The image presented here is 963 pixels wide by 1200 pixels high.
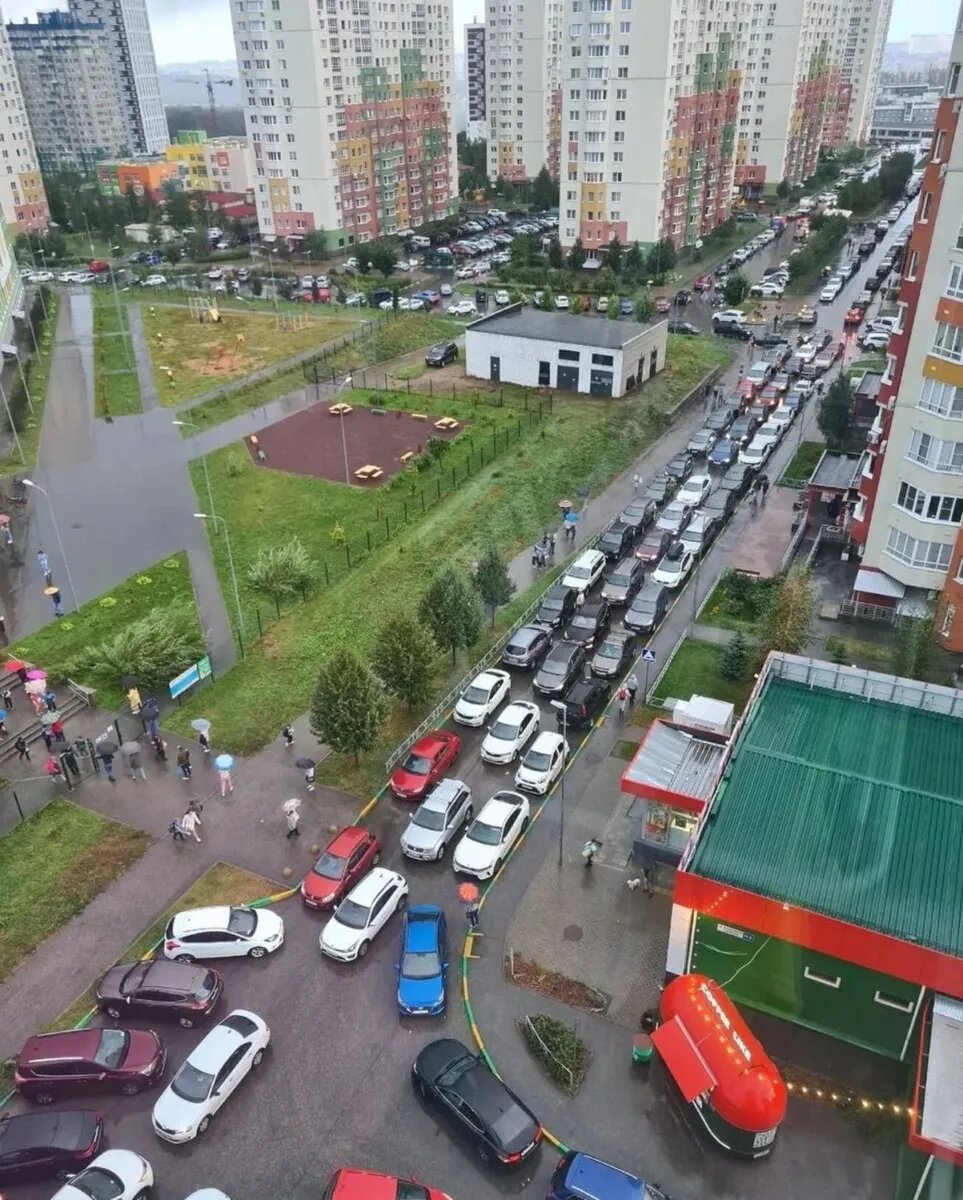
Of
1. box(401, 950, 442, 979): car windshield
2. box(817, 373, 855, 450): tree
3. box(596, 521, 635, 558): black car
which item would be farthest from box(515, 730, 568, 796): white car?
box(817, 373, 855, 450): tree

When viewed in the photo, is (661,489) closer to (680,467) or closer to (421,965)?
(680,467)

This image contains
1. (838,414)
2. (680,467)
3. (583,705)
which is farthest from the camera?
(838,414)

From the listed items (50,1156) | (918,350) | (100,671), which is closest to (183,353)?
(100,671)

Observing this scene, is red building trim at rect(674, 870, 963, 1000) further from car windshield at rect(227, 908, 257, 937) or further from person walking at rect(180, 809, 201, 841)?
person walking at rect(180, 809, 201, 841)

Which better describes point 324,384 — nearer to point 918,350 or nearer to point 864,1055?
point 918,350

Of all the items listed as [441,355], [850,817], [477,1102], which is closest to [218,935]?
[477,1102]

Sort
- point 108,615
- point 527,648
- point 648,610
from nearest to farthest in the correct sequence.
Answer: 1. point 527,648
2. point 648,610
3. point 108,615

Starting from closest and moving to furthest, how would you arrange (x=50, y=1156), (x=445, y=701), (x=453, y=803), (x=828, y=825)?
(x=50, y=1156)
(x=828, y=825)
(x=453, y=803)
(x=445, y=701)
